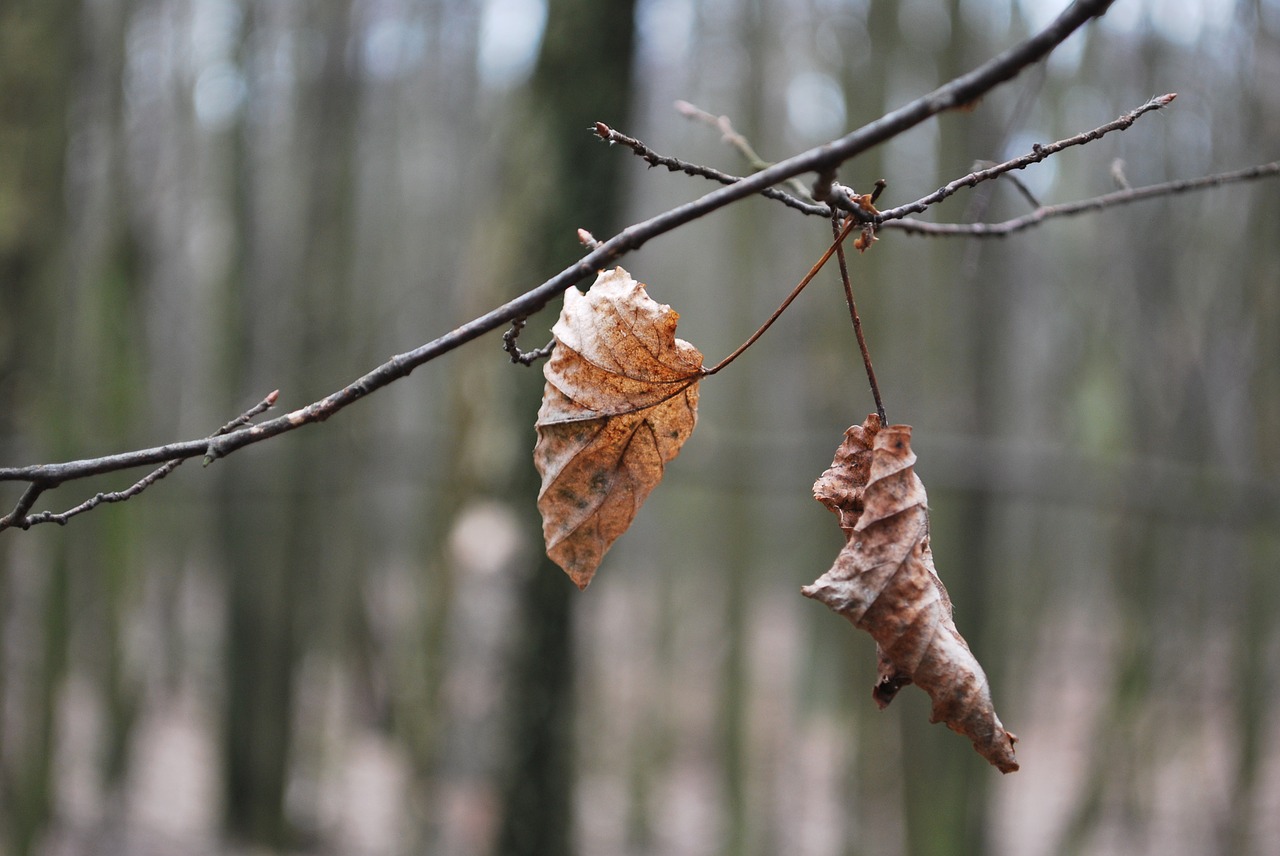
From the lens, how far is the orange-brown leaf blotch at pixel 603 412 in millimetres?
809

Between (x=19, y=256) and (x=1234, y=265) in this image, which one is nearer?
(x=19, y=256)

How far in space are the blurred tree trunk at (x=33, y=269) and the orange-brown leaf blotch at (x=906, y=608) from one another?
3801mm

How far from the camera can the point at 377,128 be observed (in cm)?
870

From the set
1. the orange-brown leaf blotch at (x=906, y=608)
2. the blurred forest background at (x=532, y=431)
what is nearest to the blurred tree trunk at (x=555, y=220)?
the blurred forest background at (x=532, y=431)

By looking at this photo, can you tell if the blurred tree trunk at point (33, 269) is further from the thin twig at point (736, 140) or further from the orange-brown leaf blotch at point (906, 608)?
the orange-brown leaf blotch at point (906, 608)

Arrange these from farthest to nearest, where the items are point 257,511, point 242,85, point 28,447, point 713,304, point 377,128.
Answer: point 713,304, point 377,128, point 257,511, point 242,85, point 28,447

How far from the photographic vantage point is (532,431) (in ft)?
11.7

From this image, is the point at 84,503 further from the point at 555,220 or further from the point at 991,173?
the point at 555,220

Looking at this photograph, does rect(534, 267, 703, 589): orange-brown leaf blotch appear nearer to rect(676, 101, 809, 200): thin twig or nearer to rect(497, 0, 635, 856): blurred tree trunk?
rect(676, 101, 809, 200): thin twig

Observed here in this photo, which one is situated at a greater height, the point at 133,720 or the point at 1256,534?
the point at 1256,534

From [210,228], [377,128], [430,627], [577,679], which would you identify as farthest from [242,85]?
[210,228]

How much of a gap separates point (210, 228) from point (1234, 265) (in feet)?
32.7

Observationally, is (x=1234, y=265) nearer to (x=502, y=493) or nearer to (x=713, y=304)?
(x=502, y=493)

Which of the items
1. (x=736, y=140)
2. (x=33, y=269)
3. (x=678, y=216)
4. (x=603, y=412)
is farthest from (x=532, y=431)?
(x=678, y=216)
